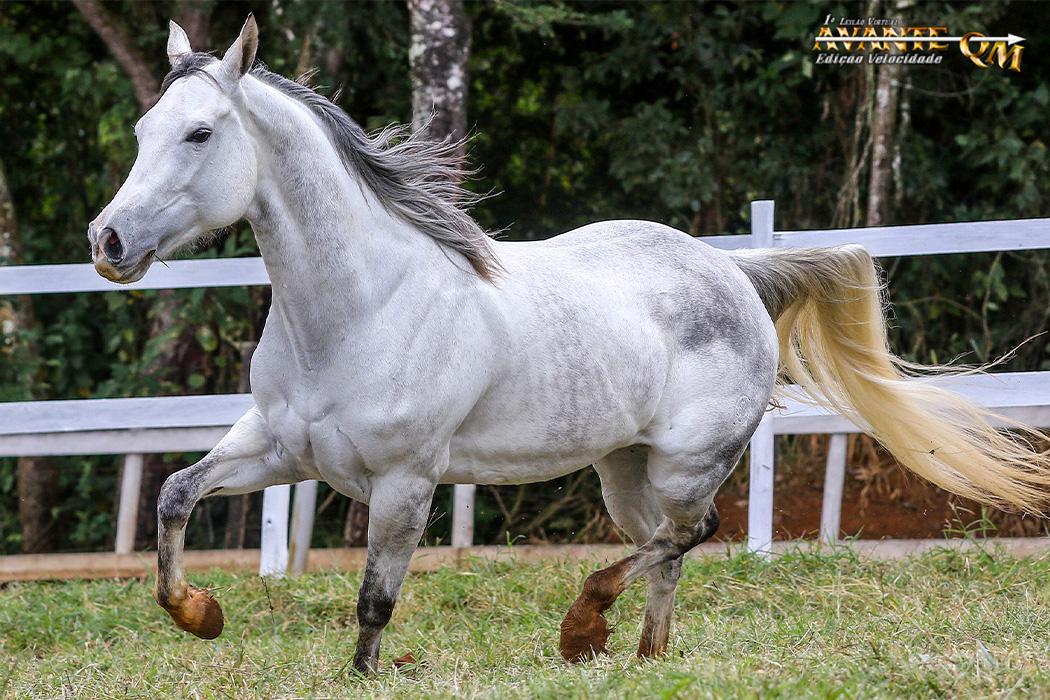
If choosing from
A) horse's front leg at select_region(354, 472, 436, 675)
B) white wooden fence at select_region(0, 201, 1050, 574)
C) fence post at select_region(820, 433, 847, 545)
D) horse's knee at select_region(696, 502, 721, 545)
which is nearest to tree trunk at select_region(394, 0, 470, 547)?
white wooden fence at select_region(0, 201, 1050, 574)

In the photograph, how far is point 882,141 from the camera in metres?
7.20

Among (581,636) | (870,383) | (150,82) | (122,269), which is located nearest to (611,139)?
(150,82)

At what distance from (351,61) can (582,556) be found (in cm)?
397

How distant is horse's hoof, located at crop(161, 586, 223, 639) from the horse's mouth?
944 millimetres

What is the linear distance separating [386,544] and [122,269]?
3.46 feet

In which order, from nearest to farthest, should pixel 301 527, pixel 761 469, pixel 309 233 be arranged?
pixel 309 233
pixel 761 469
pixel 301 527

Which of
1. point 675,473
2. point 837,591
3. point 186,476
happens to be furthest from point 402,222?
point 837,591

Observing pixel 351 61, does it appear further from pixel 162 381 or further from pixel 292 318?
pixel 292 318

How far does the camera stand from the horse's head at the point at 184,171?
2.93 metres

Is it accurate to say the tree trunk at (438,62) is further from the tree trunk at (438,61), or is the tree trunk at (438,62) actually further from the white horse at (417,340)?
the white horse at (417,340)

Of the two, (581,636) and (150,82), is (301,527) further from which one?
(150,82)

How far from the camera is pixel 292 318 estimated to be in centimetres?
334

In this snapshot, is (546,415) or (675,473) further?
(675,473)

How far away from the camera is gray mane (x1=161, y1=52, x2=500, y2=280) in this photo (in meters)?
3.45
